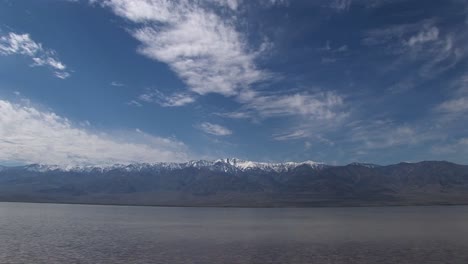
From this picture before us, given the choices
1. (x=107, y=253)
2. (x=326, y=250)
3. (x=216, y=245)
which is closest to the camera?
(x=107, y=253)

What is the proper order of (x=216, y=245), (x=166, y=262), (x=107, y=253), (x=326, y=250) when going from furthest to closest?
(x=216, y=245)
(x=326, y=250)
(x=107, y=253)
(x=166, y=262)

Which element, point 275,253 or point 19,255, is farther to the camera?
point 275,253

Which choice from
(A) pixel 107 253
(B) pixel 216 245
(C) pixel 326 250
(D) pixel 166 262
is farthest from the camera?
Answer: (B) pixel 216 245

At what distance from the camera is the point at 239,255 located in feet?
163

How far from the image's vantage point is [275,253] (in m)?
51.4

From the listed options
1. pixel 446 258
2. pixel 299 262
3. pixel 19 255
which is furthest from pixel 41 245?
pixel 446 258

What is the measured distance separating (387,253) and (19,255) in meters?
46.5

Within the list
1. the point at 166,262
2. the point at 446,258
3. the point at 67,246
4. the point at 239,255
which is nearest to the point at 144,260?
the point at 166,262

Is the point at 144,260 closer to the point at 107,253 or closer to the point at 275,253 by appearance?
the point at 107,253

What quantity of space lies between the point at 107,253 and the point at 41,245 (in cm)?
1255

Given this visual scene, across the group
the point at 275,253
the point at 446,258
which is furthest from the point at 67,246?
the point at 446,258

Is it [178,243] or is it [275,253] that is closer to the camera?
[275,253]

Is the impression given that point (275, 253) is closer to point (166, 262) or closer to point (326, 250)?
point (326, 250)

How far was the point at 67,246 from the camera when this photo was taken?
5456 cm
